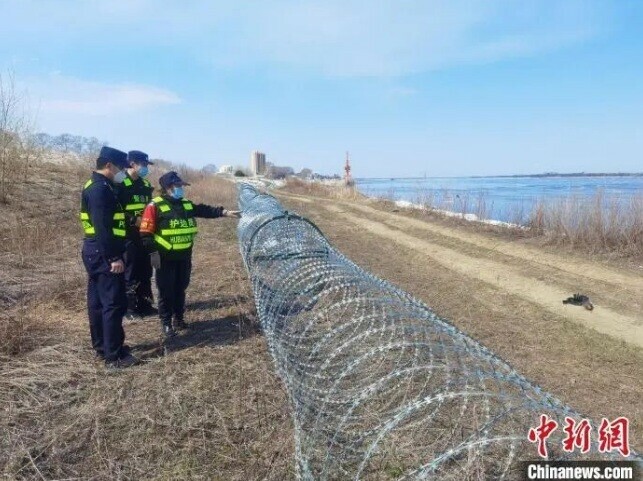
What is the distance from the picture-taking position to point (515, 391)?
13.0 ft

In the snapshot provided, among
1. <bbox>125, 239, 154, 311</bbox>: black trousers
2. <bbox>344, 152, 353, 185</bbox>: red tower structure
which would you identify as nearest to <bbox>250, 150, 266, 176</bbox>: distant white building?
<bbox>344, 152, 353, 185</bbox>: red tower structure

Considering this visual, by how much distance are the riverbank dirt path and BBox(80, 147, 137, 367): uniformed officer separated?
12.5 ft

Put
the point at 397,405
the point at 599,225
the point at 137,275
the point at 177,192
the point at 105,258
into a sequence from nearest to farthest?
the point at 397,405 < the point at 105,258 < the point at 177,192 < the point at 137,275 < the point at 599,225

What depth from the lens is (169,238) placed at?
4688 mm

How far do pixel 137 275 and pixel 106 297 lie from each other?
162cm

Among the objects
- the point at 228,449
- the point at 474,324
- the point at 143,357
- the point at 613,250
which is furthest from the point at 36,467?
the point at 613,250

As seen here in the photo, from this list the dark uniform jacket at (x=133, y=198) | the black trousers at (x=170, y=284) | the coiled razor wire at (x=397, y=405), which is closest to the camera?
the coiled razor wire at (x=397, y=405)

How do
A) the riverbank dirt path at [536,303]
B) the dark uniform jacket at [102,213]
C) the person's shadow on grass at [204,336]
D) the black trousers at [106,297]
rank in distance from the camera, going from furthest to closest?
the person's shadow on grass at [204,336] → the riverbank dirt path at [536,303] → the black trousers at [106,297] → the dark uniform jacket at [102,213]

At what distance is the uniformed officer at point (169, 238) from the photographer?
15.4ft

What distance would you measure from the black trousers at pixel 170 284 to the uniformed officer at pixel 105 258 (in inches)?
25.3

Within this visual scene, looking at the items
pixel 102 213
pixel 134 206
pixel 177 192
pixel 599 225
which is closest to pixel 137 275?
pixel 134 206

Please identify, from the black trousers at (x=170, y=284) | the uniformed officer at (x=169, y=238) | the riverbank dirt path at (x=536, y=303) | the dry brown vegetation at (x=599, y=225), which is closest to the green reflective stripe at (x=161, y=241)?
the uniformed officer at (x=169, y=238)

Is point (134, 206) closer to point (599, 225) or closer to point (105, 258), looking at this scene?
point (105, 258)

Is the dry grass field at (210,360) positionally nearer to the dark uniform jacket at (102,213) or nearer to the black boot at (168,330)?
the black boot at (168,330)
